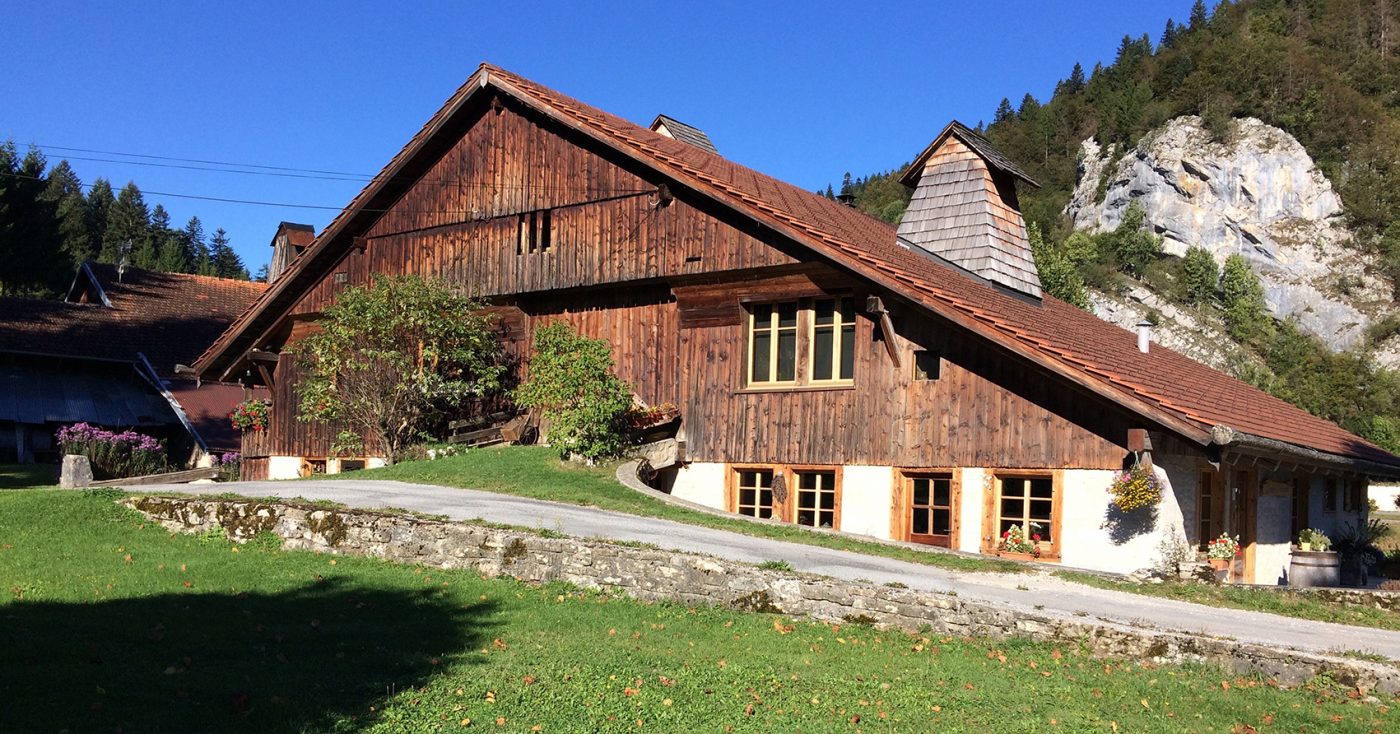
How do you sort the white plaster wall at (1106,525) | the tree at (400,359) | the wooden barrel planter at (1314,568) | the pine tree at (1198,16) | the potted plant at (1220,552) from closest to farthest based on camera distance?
the white plaster wall at (1106,525), the potted plant at (1220,552), the wooden barrel planter at (1314,568), the tree at (400,359), the pine tree at (1198,16)

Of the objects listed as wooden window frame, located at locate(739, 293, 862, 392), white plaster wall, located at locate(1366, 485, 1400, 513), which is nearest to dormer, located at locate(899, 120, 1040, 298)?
wooden window frame, located at locate(739, 293, 862, 392)

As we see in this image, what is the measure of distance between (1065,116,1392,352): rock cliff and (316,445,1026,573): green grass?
10174 cm

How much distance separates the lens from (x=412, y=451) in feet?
78.2

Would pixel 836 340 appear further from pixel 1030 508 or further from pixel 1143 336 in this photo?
pixel 1143 336

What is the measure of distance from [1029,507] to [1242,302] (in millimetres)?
90738

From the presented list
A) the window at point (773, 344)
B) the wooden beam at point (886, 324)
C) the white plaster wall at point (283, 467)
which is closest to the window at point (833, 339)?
the window at point (773, 344)

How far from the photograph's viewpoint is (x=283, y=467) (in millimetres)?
27797

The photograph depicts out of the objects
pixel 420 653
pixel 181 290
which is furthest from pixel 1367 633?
pixel 181 290

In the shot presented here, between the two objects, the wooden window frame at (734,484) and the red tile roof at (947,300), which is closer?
the red tile roof at (947,300)

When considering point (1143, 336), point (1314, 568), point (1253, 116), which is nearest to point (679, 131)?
point (1143, 336)

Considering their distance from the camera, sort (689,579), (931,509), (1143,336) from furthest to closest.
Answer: (1143,336)
(931,509)
(689,579)

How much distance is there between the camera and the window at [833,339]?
1936 cm

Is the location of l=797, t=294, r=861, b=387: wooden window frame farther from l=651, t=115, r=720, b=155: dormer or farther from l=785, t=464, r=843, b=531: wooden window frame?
l=651, t=115, r=720, b=155: dormer

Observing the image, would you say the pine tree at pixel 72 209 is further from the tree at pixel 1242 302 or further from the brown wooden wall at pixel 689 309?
the tree at pixel 1242 302
